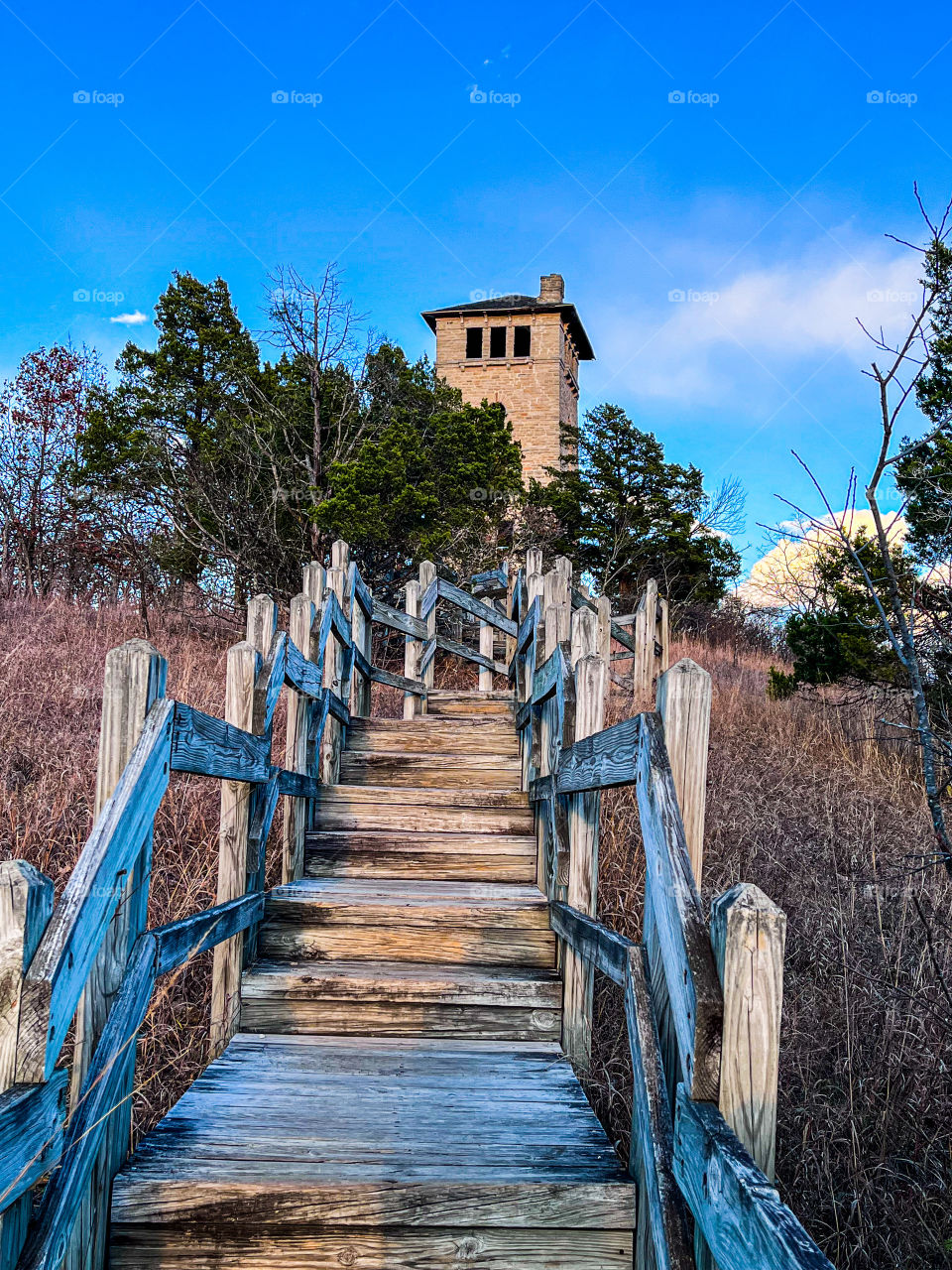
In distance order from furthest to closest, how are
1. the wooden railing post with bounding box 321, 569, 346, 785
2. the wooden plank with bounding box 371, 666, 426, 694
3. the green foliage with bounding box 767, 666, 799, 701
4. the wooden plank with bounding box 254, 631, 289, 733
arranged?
the green foliage with bounding box 767, 666, 799, 701, the wooden plank with bounding box 371, 666, 426, 694, the wooden railing post with bounding box 321, 569, 346, 785, the wooden plank with bounding box 254, 631, 289, 733

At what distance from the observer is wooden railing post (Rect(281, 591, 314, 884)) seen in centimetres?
Answer: 449

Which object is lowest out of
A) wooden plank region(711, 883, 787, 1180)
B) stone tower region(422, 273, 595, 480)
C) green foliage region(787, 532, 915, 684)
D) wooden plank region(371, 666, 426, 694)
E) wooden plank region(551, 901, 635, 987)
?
wooden plank region(551, 901, 635, 987)

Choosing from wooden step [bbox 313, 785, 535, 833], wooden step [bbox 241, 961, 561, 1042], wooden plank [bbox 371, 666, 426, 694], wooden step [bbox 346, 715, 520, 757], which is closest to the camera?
wooden step [bbox 241, 961, 561, 1042]

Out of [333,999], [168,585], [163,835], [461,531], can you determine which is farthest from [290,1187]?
[168,585]

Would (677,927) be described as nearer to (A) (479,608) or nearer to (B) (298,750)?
(B) (298,750)

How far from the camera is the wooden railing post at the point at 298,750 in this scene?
4.49 m

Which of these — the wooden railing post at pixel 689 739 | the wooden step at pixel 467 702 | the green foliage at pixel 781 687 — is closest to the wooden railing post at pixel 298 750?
the wooden railing post at pixel 689 739

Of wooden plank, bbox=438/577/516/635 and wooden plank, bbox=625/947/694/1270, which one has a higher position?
wooden plank, bbox=438/577/516/635

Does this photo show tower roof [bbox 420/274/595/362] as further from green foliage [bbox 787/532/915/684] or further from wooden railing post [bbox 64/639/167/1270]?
wooden railing post [bbox 64/639/167/1270]

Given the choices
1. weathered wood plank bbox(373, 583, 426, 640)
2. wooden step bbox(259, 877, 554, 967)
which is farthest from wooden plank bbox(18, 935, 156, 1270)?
weathered wood plank bbox(373, 583, 426, 640)

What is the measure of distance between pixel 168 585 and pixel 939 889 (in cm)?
1176

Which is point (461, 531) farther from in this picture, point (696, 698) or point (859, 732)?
point (696, 698)

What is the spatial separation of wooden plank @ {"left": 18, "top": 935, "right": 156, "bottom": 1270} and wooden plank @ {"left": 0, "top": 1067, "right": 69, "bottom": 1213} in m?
0.07

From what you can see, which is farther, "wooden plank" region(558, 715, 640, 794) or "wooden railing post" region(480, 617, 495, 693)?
"wooden railing post" region(480, 617, 495, 693)
